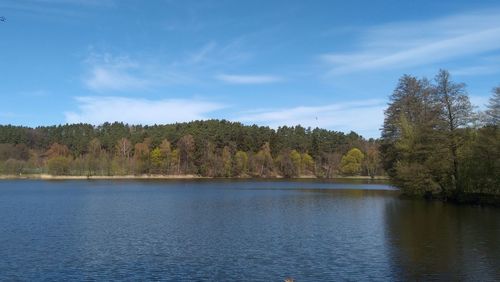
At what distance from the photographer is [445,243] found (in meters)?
28.7

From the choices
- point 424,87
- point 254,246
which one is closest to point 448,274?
point 254,246

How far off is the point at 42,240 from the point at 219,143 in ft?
495

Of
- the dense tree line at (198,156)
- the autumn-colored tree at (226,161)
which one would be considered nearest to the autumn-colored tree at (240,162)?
the dense tree line at (198,156)

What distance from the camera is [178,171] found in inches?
6914

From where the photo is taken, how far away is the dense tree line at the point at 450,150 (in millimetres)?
48625

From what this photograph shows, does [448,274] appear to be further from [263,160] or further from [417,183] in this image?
[263,160]

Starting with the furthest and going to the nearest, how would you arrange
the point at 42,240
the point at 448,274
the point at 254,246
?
the point at 42,240
the point at 254,246
the point at 448,274

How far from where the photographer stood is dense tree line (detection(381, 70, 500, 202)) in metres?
48.6

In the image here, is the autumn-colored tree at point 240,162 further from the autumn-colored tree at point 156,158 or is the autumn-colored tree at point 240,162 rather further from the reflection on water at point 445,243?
the reflection on water at point 445,243

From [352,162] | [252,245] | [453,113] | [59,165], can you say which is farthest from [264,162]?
[252,245]

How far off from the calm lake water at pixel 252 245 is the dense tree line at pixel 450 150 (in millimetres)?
5108

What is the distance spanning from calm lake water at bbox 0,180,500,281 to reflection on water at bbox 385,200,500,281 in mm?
53

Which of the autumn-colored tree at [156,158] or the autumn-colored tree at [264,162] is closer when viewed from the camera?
the autumn-colored tree at [156,158]

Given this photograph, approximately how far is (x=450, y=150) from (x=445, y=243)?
30790 millimetres
